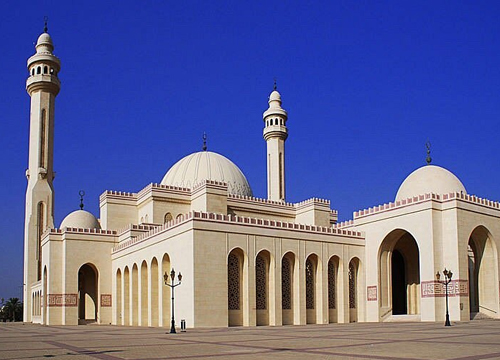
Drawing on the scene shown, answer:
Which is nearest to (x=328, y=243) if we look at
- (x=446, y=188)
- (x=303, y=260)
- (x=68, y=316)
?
(x=303, y=260)

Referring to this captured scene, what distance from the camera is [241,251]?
94.1 ft

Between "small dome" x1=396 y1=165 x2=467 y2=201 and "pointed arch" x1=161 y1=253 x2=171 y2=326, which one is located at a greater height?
"small dome" x1=396 y1=165 x2=467 y2=201

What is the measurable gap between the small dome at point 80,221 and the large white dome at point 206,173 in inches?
215

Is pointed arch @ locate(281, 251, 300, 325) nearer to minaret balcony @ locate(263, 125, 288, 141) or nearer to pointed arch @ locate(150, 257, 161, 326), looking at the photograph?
pointed arch @ locate(150, 257, 161, 326)

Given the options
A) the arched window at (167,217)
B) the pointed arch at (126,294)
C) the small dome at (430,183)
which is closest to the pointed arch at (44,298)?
the pointed arch at (126,294)

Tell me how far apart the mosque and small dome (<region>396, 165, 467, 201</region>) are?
0.28 feet

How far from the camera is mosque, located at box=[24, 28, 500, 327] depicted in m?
28.5

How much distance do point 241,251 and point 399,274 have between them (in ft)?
40.8

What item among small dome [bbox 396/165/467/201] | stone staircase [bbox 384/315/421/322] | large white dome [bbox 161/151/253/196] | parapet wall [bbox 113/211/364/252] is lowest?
stone staircase [bbox 384/315/421/322]

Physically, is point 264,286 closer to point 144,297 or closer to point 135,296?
point 144,297

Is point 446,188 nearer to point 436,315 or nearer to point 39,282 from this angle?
point 436,315

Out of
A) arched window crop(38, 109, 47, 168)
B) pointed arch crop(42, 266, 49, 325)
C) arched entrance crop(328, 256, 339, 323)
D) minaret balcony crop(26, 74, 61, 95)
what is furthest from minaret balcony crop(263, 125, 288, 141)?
pointed arch crop(42, 266, 49, 325)

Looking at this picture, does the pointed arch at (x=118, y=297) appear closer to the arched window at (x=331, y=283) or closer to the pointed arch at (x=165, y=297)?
the pointed arch at (x=165, y=297)

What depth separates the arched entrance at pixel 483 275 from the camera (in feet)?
102
